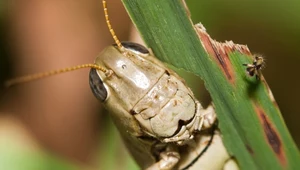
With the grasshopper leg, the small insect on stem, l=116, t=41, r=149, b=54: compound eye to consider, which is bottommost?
the grasshopper leg

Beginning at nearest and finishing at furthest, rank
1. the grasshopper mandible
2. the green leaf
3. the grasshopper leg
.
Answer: the green leaf, the grasshopper mandible, the grasshopper leg

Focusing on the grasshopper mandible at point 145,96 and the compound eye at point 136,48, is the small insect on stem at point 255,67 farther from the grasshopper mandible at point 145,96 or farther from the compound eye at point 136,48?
the compound eye at point 136,48

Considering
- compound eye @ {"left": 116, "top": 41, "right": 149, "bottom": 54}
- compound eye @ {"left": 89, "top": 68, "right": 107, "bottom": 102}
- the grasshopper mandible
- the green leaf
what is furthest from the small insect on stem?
compound eye @ {"left": 89, "top": 68, "right": 107, "bottom": 102}

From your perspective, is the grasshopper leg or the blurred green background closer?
the grasshopper leg

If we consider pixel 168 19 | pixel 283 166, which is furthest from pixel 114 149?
pixel 168 19

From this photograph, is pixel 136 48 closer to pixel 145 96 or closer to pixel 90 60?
Answer: pixel 145 96

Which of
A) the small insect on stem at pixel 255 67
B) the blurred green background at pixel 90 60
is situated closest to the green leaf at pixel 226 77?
the small insect on stem at pixel 255 67

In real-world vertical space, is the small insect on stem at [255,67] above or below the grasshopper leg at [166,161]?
above

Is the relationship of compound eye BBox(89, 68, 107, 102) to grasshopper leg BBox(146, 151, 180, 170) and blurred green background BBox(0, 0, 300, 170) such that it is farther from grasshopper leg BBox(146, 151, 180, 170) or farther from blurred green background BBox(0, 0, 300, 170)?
blurred green background BBox(0, 0, 300, 170)
